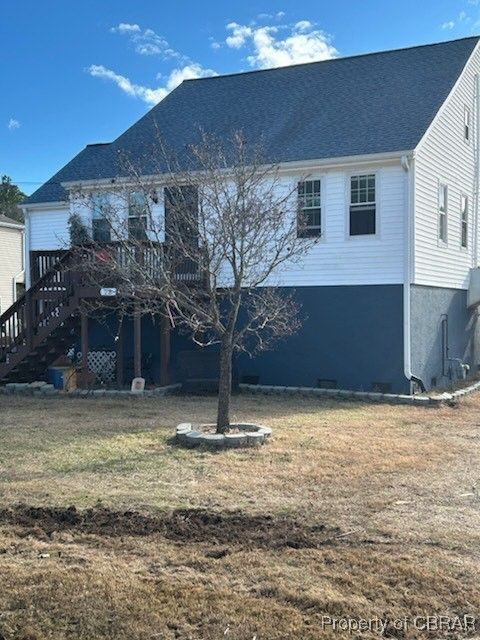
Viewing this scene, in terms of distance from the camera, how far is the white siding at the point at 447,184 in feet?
43.7

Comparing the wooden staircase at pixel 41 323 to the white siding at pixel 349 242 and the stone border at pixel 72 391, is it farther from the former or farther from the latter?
the white siding at pixel 349 242

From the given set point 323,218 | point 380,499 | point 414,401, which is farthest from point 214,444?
point 323,218

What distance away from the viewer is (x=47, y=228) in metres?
18.5

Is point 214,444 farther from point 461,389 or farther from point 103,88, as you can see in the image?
point 103,88

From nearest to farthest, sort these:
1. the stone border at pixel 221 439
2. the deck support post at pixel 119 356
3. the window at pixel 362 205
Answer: the stone border at pixel 221 439 < the window at pixel 362 205 < the deck support post at pixel 119 356

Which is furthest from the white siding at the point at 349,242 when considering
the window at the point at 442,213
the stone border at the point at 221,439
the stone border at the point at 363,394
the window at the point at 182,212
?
the stone border at the point at 221,439

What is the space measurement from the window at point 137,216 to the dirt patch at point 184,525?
5.95 meters

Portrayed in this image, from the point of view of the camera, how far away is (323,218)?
44.5 feet

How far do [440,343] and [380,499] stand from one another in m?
9.57

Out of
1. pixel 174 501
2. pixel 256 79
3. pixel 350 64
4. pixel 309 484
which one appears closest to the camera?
pixel 174 501

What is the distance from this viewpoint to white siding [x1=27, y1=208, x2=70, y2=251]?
1817 centimetres

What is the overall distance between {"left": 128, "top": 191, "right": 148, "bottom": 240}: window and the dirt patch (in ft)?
19.5

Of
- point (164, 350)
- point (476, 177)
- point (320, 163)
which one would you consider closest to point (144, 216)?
point (164, 350)

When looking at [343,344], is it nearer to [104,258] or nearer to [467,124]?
[104,258]
